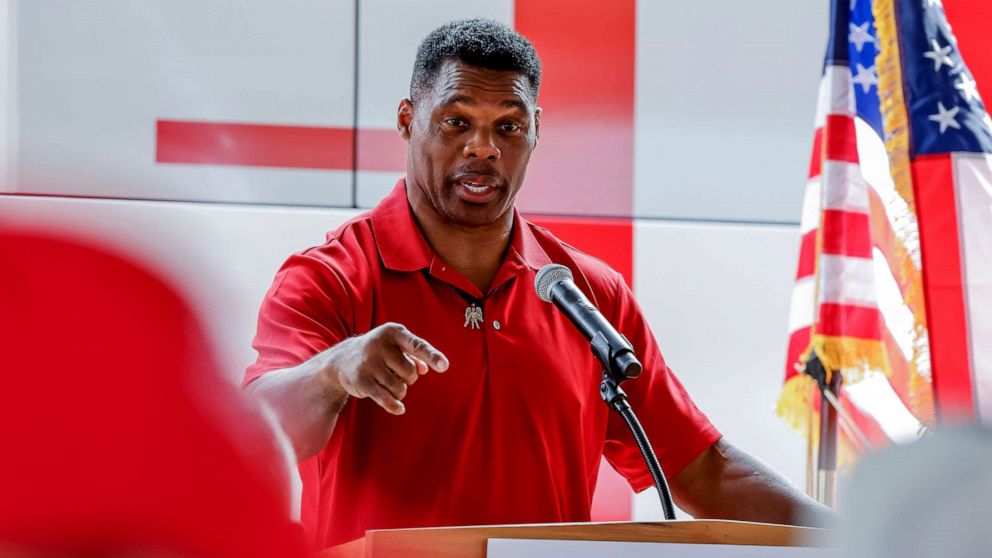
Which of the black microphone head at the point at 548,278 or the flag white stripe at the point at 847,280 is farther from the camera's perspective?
the flag white stripe at the point at 847,280

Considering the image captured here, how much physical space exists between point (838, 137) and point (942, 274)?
0.37 m

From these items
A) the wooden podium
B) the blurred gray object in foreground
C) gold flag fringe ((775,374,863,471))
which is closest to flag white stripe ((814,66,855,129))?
gold flag fringe ((775,374,863,471))

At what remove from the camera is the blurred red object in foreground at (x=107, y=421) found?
202mm

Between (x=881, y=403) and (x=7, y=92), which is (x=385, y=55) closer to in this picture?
(x=7, y=92)

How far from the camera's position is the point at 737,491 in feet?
4.89

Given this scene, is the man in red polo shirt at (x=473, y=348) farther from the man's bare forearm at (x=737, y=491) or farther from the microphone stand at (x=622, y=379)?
the microphone stand at (x=622, y=379)

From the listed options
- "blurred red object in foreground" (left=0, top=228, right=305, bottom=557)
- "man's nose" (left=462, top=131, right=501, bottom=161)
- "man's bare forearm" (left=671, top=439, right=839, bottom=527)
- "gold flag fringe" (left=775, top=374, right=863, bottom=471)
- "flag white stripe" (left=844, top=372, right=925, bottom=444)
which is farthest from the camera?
"gold flag fringe" (left=775, top=374, right=863, bottom=471)

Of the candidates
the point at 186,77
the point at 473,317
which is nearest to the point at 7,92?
the point at 186,77

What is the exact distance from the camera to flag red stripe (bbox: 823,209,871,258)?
215 centimetres

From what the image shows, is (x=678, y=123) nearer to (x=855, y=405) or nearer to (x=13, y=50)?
(x=855, y=405)

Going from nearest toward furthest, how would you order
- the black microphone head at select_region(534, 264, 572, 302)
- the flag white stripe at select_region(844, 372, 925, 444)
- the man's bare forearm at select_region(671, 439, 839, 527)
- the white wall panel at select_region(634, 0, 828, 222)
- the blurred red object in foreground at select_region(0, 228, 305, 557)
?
the blurred red object in foreground at select_region(0, 228, 305, 557), the black microphone head at select_region(534, 264, 572, 302), the man's bare forearm at select_region(671, 439, 839, 527), the flag white stripe at select_region(844, 372, 925, 444), the white wall panel at select_region(634, 0, 828, 222)

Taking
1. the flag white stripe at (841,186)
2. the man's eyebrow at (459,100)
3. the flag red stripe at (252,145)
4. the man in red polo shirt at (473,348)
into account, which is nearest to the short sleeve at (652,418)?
the man in red polo shirt at (473,348)

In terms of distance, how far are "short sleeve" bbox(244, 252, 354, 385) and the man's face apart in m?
0.26

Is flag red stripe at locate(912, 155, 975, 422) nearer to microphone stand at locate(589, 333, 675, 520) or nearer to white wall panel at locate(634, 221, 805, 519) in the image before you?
white wall panel at locate(634, 221, 805, 519)
